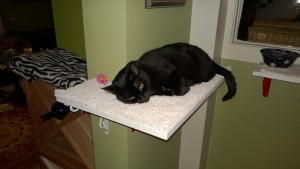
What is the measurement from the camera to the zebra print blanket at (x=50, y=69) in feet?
4.07

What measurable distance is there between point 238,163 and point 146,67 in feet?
4.18

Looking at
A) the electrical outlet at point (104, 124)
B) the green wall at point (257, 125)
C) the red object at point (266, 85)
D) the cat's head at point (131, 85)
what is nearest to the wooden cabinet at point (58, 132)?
the electrical outlet at point (104, 124)

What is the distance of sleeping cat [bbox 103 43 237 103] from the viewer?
86 cm

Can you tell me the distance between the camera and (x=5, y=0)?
167 inches

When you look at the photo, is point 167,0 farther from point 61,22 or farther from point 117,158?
point 61,22

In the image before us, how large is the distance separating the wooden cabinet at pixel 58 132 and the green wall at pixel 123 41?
156mm

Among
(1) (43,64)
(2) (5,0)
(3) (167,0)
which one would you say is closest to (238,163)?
(3) (167,0)

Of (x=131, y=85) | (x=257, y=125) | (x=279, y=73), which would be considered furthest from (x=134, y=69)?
(x=257, y=125)

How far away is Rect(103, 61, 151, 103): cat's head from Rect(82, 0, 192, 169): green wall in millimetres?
85

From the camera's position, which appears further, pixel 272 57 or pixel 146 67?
pixel 272 57

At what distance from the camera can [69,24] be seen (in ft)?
5.93

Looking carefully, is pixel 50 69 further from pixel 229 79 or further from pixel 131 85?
pixel 229 79

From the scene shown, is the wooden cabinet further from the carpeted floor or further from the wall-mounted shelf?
the wall-mounted shelf

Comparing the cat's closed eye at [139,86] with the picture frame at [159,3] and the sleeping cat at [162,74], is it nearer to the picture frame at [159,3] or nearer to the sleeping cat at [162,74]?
the sleeping cat at [162,74]
